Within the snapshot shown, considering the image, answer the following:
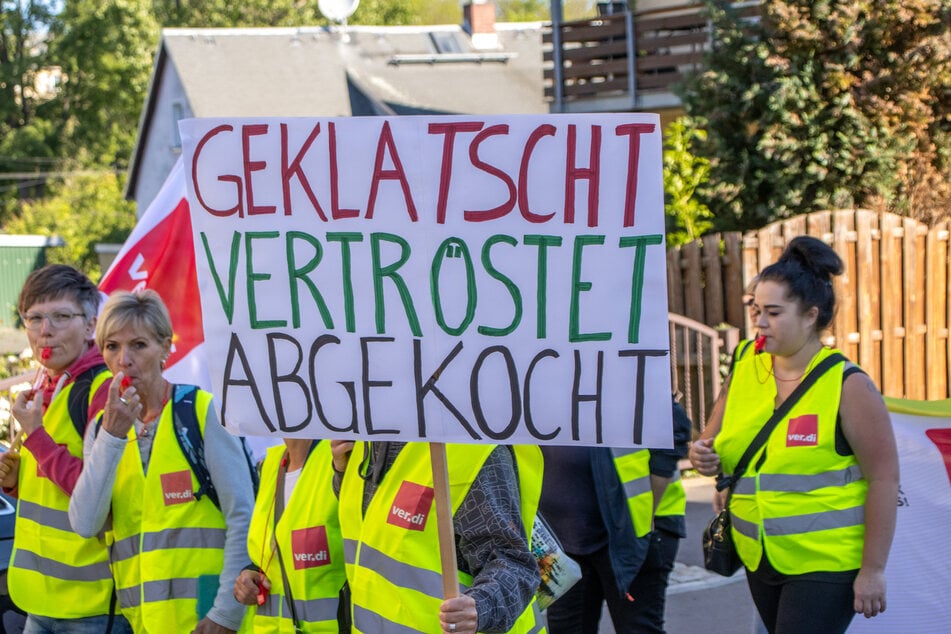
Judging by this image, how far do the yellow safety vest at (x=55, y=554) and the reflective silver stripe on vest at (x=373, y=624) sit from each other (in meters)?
1.25

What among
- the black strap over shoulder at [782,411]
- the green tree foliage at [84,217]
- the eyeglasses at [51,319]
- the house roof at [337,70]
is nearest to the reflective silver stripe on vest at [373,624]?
the black strap over shoulder at [782,411]

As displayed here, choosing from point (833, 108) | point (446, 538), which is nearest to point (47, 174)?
point (833, 108)

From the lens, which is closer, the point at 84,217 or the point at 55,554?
the point at 55,554

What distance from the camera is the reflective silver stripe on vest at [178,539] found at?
12.0ft

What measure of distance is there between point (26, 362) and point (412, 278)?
9.06 m

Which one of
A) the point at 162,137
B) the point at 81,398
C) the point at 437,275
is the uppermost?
the point at 162,137

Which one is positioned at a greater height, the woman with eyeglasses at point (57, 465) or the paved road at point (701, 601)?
the woman with eyeglasses at point (57, 465)

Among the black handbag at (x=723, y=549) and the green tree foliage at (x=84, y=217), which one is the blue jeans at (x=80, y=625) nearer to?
the black handbag at (x=723, y=549)

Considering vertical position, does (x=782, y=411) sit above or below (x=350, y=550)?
above

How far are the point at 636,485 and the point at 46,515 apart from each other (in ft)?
6.96

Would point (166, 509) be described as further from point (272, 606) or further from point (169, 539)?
point (272, 606)

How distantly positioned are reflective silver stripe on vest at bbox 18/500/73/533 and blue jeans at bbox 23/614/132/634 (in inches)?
11.3

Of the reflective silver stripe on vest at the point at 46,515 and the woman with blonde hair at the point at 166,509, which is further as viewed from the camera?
the reflective silver stripe on vest at the point at 46,515

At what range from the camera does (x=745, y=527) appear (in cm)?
402
